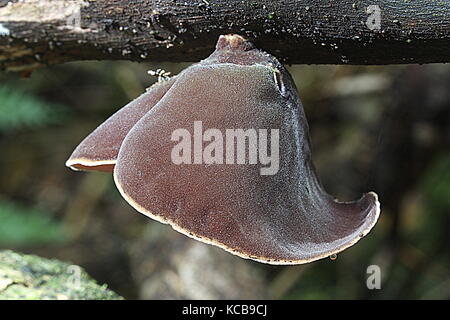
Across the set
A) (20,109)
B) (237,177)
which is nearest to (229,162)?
(237,177)

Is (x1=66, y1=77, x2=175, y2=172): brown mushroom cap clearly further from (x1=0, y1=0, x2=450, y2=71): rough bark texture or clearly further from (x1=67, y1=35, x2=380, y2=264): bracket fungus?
(x1=0, y1=0, x2=450, y2=71): rough bark texture

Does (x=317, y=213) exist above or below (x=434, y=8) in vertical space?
below

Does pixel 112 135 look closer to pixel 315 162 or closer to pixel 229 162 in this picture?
pixel 229 162

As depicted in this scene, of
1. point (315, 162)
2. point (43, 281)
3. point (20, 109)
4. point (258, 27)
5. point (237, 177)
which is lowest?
point (315, 162)

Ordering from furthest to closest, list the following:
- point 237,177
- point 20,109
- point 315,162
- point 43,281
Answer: point 315,162, point 20,109, point 43,281, point 237,177
